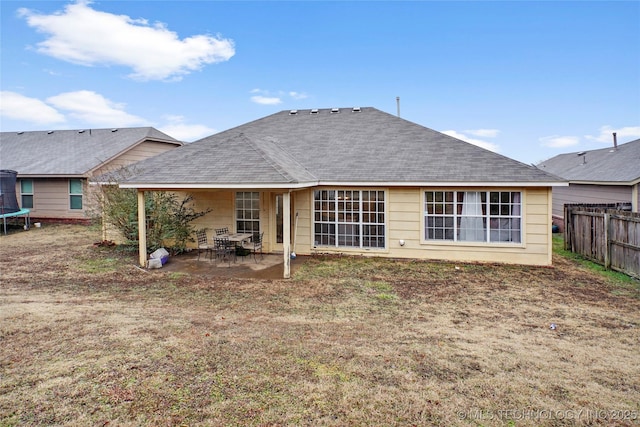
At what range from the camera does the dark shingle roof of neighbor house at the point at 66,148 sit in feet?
65.3

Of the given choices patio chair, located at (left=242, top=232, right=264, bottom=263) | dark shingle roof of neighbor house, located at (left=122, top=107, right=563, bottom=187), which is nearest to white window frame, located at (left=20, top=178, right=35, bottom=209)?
dark shingle roof of neighbor house, located at (left=122, top=107, right=563, bottom=187)

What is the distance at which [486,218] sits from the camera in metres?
11.3

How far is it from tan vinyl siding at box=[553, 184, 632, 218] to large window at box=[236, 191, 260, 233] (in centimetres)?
1530

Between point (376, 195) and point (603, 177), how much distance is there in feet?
40.4

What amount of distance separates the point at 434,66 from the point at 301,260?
15.9m

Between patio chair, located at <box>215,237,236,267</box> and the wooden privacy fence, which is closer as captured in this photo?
the wooden privacy fence

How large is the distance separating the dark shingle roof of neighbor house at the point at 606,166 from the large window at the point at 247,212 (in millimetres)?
14980

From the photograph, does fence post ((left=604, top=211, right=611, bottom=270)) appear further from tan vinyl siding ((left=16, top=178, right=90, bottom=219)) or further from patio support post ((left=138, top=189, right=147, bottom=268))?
tan vinyl siding ((left=16, top=178, right=90, bottom=219))

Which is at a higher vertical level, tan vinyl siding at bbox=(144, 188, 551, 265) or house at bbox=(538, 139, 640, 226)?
house at bbox=(538, 139, 640, 226)

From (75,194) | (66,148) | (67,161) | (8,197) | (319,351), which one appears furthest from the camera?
(66,148)

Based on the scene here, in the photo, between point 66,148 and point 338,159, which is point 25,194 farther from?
point 338,159

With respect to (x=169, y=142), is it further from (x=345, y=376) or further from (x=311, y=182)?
(x=345, y=376)

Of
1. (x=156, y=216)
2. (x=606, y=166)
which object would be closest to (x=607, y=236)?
(x=606, y=166)

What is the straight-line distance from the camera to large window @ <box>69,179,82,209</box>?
1972 cm
